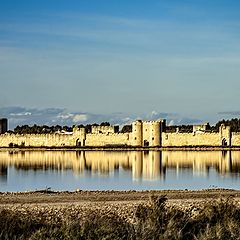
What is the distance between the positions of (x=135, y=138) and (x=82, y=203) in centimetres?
4879

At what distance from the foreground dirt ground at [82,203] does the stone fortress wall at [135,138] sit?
4415 centimetres

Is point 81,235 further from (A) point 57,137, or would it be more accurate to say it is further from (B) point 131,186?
(A) point 57,137

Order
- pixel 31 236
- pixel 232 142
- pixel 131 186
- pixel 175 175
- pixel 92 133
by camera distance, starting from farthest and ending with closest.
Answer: pixel 92 133
pixel 232 142
pixel 175 175
pixel 131 186
pixel 31 236

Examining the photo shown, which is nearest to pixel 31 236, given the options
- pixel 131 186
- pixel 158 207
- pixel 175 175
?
pixel 158 207

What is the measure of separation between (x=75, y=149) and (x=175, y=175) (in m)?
36.3

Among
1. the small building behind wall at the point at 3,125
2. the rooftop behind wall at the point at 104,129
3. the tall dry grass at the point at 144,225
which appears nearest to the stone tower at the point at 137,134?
the rooftop behind wall at the point at 104,129

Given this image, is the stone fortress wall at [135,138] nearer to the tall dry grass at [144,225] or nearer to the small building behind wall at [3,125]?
the small building behind wall at [3,125]

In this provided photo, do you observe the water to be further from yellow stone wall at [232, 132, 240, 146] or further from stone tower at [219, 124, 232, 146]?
yellow stone wall at [232, 132, 240, 146]

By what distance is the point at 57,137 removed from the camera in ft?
220

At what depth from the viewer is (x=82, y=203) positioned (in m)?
14.2

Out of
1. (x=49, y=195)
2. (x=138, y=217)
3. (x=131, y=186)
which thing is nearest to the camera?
(x=138, y=217)

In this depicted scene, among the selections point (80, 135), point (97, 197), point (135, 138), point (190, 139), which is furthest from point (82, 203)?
point (80, 135)

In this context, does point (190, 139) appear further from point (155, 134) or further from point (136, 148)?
A: point (136, 148)

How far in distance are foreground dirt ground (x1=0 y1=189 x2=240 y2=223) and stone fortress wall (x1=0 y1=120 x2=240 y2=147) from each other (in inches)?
1738
